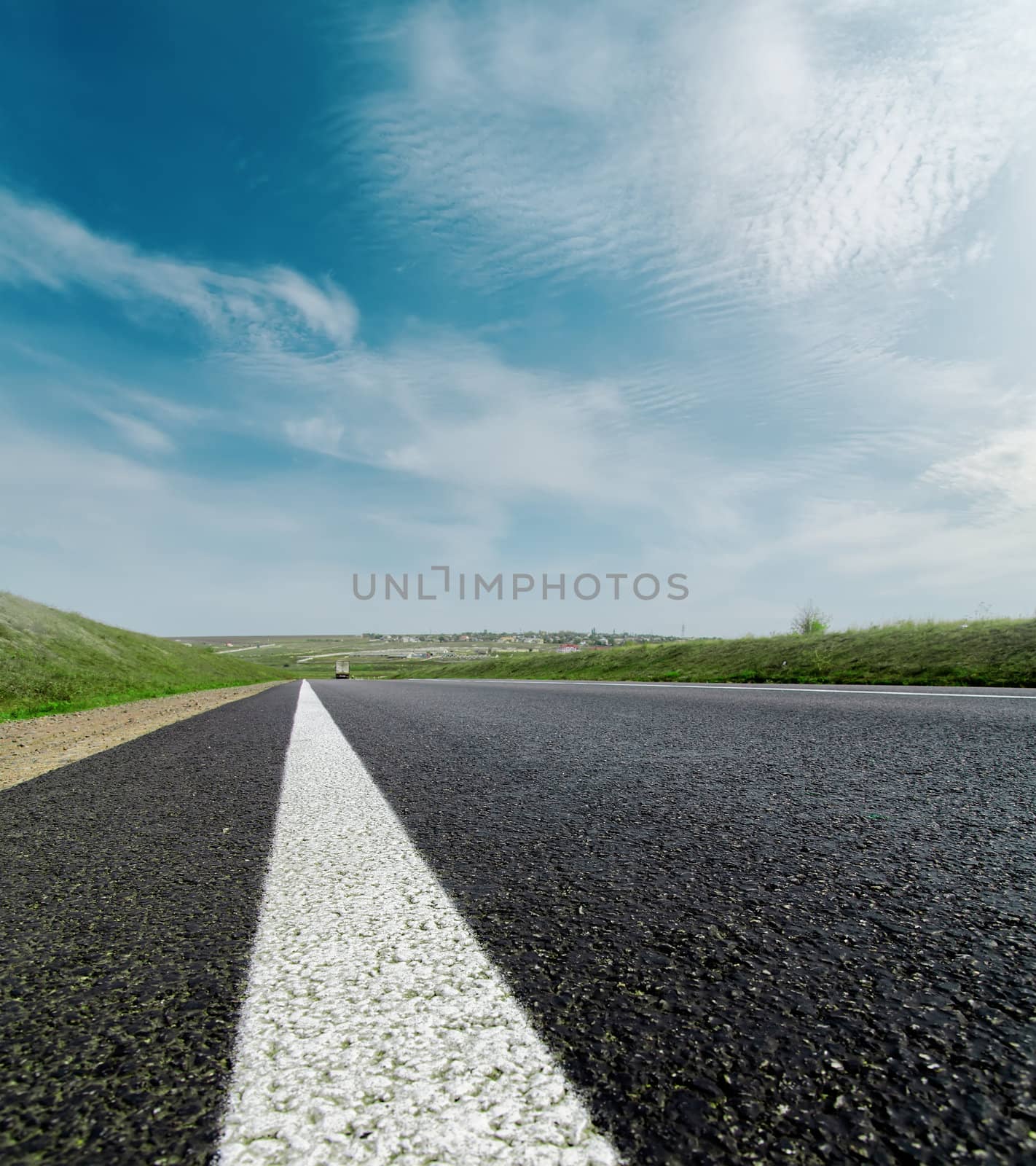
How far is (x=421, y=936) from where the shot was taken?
1461mm

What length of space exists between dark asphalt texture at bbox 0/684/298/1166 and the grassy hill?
1041 cm

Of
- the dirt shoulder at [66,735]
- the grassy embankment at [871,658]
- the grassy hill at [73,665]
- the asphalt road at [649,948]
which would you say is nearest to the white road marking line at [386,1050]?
the asphalt road at [649,948]

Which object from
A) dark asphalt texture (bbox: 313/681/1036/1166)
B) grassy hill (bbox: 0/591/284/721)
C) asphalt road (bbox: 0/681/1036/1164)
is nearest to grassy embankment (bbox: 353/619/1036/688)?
dark asphalt texture (bbox: 313/681/1036/1166)

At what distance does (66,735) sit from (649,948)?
7500 millimetres

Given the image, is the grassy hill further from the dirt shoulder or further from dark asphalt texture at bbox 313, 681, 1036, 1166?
dark asphalt texture at bbox 313, 681, 1036, 1166

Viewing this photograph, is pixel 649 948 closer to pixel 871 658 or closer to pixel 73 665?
pixel 871 658

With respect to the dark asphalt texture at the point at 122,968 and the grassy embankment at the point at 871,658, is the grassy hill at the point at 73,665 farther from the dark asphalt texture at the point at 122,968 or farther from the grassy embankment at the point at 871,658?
the grassy embankment at the point at 871,658

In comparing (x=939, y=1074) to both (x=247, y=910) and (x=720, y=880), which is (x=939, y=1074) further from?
(x=247, y=910)

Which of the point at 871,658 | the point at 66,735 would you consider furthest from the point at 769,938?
the point at 871,658

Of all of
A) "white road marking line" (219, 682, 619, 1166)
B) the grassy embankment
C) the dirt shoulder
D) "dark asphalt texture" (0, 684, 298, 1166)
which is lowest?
the dirt shoulder

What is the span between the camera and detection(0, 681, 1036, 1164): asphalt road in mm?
865

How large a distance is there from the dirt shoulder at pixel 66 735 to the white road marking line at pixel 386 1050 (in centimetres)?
338

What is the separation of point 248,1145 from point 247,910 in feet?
3.07

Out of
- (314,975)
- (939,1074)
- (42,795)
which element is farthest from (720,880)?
(42,795)
